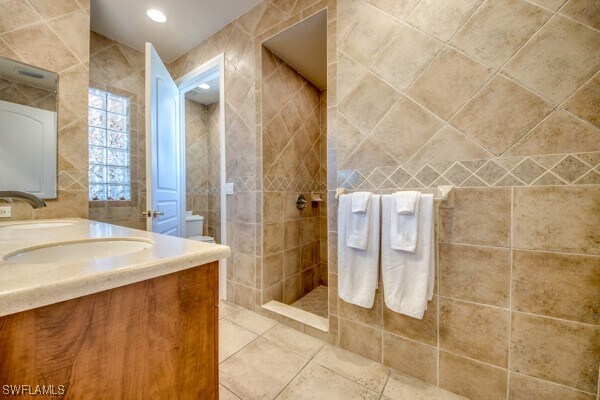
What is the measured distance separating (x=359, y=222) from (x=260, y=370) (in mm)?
979

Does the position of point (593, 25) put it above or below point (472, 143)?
above

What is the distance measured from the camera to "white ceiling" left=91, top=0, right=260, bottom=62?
180 cm

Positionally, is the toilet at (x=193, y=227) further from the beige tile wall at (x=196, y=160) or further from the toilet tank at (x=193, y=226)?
the beige tile wall at (x=196, y=160)

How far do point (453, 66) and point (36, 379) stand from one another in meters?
1.68

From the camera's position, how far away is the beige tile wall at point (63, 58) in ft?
4.61

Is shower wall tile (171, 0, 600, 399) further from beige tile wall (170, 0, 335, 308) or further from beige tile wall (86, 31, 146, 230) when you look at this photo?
beige tile wall (86, 31, 146, 230)

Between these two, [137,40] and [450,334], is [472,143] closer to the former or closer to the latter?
[450,334]

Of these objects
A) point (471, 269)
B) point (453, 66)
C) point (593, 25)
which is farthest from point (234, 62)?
point (471, 269)

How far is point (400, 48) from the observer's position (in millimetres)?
1245

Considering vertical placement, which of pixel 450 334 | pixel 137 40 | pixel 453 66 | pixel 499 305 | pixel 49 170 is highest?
pixel 137 40

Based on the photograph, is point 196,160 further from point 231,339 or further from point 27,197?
point 231,339

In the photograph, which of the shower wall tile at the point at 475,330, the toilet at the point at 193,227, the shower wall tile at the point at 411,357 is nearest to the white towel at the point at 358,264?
the shower wall tile at the point at 411,357

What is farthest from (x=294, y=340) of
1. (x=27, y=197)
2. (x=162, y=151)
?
(x=162, y=151)

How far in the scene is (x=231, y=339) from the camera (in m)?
1.53
